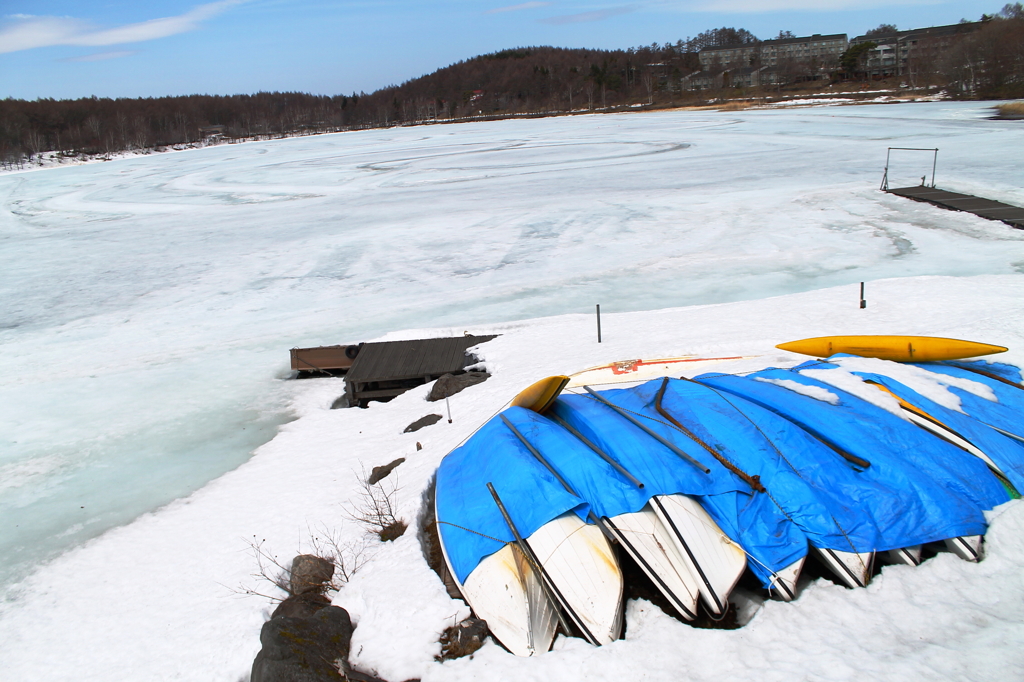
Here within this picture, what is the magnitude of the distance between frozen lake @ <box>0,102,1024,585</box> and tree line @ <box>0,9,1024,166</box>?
1005 inches

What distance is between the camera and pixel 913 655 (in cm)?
354

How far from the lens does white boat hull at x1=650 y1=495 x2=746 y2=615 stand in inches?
164

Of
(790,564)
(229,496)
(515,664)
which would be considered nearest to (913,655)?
(790,564)

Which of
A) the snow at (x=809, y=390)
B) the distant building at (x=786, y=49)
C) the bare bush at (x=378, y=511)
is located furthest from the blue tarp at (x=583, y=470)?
the distant building at (x=786, y=49)

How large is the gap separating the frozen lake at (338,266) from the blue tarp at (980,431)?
17.5 feet

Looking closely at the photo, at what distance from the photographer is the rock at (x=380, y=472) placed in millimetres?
6684

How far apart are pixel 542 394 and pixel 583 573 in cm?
209

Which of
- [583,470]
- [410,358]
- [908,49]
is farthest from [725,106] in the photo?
[583,470]

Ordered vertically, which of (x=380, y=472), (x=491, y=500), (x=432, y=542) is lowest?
(x=380, y=472)

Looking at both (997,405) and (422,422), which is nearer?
(997,405)

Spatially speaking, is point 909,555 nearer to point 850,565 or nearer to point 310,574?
point 850,565

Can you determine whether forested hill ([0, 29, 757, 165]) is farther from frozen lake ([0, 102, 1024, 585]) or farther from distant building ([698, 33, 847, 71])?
frozen lake ([0, 102, 1024, 585])

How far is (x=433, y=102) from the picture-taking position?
102500 millimetres

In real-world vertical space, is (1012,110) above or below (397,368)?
above
